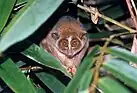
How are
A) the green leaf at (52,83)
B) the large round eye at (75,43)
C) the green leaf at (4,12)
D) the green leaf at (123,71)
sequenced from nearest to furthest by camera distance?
the green leaf at (123,71) → the green leaf at (4,12) → the green leaf at (52,83) → the large round eye at (75,43)

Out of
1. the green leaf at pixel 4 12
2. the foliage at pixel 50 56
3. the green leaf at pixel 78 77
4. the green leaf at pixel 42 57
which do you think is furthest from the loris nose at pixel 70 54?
the green leaf at pixel 78 77

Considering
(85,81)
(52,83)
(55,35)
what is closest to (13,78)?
(52,83)

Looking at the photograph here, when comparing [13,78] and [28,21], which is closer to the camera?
[28,21]

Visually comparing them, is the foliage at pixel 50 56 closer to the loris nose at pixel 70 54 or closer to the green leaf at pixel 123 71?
the green leaf at pixel 123 71

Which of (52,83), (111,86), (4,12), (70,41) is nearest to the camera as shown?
(111,86)

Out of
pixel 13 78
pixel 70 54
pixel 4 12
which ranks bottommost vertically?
pixel 70 54

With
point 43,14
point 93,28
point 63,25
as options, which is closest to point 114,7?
point 93,28

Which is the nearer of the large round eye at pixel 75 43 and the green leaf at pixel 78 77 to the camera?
the green leaf at pixel 78 77

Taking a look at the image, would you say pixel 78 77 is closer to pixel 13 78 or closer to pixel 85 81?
pixel 85 81

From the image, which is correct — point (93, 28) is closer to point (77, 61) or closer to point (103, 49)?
point (77, 61)
